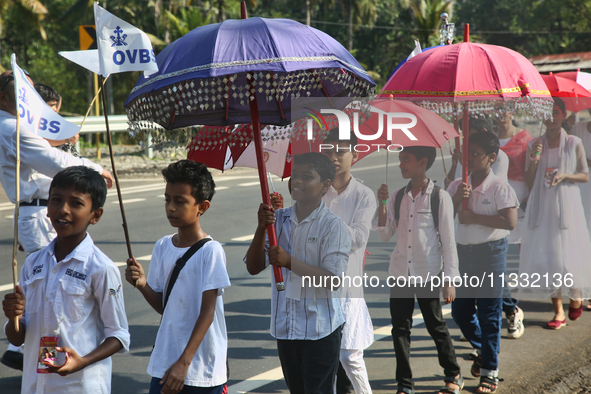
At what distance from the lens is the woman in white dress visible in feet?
16.3

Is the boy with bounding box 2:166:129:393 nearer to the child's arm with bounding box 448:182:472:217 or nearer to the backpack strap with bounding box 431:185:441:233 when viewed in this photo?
the backpack strap with bounding box 431:185:441:233

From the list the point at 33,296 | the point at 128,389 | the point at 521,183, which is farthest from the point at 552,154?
the point at 33,296

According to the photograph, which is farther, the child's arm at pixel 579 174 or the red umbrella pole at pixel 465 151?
the child's arm at pixel 579 174

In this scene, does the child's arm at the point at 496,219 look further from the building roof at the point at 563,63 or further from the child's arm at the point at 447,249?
the building roof at the point at 563,63

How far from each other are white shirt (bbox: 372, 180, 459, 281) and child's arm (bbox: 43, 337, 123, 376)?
5.93 feet

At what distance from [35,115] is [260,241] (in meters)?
1.16

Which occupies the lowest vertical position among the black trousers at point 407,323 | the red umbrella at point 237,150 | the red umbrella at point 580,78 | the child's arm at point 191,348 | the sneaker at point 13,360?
the sneaker at point 13,360

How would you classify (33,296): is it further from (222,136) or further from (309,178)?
(222,136)

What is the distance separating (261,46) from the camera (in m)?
2.73

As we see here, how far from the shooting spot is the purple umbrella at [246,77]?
270 cm

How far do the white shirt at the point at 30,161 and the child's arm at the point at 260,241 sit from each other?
139 cm

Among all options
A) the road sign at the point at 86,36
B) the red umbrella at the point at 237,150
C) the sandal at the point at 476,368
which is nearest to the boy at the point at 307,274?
the red umbrella at the point at 237,150

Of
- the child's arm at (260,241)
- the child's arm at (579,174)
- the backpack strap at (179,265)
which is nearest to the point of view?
the backpack strap at (179,265)

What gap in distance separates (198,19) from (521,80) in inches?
898
